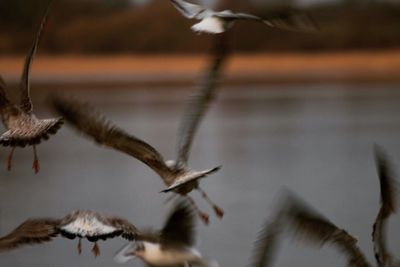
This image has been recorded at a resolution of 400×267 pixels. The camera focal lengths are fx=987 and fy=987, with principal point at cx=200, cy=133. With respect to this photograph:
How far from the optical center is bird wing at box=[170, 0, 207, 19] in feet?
3.37

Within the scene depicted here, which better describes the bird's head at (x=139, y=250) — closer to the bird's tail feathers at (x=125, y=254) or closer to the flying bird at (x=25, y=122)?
the bird's tail feathers at (x=125, y=254)

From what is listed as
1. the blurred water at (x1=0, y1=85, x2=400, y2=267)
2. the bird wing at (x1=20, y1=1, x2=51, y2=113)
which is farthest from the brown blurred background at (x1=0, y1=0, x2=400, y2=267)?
the bird wing at (x1=20, y1=1, x2=51, y2=113)

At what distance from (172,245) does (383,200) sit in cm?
23

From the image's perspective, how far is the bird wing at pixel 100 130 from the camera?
0.99 metres

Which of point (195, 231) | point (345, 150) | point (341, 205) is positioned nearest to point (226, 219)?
point (341, 205)

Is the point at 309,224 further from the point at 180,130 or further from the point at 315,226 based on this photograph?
the point at 180,130

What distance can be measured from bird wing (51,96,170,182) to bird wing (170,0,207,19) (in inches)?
5.5

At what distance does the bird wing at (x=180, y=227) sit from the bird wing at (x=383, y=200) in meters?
0.20

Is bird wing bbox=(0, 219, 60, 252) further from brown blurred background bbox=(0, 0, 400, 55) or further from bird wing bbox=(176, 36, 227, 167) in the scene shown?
brown blurred background bbox=(0, 0, 400, 55)

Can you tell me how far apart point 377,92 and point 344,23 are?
10.6ft

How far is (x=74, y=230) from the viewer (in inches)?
39.1

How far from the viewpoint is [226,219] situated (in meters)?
3.42

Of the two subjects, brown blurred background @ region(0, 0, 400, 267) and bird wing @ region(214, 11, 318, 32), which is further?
brown blurred background @ region(0, 0, 400, 267)

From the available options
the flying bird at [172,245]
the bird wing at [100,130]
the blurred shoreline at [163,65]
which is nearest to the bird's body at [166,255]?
the flying bird at [172,245]
